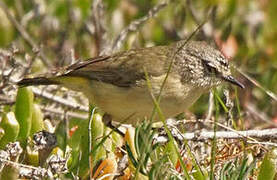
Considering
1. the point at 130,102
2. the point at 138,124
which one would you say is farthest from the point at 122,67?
the point at 138,124

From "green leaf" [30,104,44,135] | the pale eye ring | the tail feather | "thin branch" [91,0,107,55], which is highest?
"thin branch" [91,0,107,55]

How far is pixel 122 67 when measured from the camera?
18.1ft

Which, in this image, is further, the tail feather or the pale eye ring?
the pale eye ring

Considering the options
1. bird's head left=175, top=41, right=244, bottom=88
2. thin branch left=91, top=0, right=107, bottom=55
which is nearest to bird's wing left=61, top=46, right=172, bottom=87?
bird's head left=175, top=41, right=244, bottom=88

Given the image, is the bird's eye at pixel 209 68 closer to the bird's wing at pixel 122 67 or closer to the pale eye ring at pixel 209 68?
the pale eye ring at pixel 209 68

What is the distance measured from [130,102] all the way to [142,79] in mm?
251

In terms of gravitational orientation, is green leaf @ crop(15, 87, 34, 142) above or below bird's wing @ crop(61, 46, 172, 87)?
below

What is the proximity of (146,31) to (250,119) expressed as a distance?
6.57 feet

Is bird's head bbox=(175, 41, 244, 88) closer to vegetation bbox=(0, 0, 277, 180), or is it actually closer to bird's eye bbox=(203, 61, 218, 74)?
bird's eye bbox=(203, 61, 218, 74)

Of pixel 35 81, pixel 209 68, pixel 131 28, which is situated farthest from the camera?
pixel 131 28

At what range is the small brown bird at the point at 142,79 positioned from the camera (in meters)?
5.13

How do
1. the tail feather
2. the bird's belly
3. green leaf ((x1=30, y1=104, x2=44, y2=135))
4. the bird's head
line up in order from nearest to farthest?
green leaf ((x1=30, y1=104, x2=44, y2=135)) → the bird's belly → the tail feather → the bird's head

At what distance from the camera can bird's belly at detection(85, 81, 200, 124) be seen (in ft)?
16.5

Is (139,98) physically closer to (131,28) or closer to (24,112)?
(24,112)
